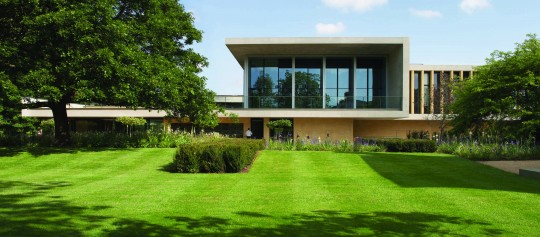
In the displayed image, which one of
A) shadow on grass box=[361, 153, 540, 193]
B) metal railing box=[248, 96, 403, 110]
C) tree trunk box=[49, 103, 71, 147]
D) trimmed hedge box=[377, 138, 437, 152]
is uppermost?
metal railing box=[248, 96, 403, 110]

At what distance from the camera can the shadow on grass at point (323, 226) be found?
20.6 ft

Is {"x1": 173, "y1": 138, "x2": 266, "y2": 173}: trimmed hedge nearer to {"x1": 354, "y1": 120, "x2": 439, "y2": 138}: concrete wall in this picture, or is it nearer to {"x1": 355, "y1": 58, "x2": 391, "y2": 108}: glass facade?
{"x1": 355, "y1": 58, "x2": 391, "y2": 108}: glass facade

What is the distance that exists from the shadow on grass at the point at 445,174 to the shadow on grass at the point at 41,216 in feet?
24.9

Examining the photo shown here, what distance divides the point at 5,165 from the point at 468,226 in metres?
15.8

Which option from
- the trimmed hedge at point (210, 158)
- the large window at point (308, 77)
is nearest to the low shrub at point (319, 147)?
the trimmed hedge at point (210, 158)

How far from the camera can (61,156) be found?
18094 millimetres

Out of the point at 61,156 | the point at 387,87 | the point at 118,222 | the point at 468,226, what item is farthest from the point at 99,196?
the point at 387,87

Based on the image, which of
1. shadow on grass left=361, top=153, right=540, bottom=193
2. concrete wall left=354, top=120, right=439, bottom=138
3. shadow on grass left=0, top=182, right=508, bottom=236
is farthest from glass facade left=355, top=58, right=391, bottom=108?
shadow on grass left=0, top=182, right=508, bottom=236

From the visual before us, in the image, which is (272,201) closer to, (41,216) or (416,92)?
(41,216)

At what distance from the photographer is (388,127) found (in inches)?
1538

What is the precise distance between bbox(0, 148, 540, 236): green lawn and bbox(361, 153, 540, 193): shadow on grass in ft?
0.12

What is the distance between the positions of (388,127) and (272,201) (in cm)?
3197

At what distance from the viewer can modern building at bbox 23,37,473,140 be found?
102 ft

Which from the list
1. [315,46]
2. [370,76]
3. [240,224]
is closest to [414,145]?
[315,46]
